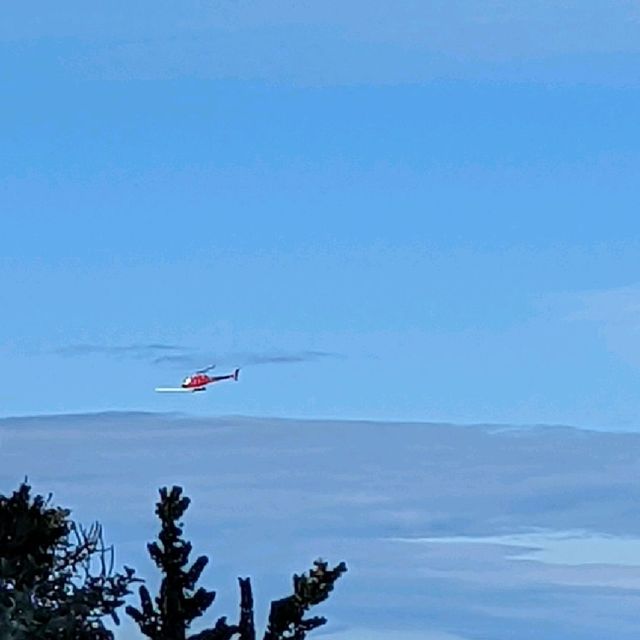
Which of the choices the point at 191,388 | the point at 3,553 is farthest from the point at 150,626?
the point at 191,388

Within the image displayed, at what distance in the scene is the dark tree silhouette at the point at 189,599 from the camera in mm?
22031

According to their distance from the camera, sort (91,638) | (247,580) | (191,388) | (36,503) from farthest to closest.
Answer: (191,388) → (36,503) → (91,638) → (247,580)

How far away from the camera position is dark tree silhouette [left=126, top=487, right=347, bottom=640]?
72.3 ft

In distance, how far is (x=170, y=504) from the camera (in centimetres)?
2272

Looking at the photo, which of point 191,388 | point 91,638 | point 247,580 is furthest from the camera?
point 191,388

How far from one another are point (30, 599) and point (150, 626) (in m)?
1.34

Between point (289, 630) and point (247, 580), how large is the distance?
78 centimetres

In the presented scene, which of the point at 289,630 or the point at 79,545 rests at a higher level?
the point at 79,545

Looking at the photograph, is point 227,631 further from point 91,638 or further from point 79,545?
point 79,545

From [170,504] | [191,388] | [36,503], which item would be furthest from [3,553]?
[191,388]

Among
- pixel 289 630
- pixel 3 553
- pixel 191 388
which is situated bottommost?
pixel 289 630

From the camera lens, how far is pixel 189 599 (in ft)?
73.0

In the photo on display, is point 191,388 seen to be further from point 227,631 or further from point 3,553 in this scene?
point 227,631

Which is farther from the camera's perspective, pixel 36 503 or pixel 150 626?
pixel 36 503
